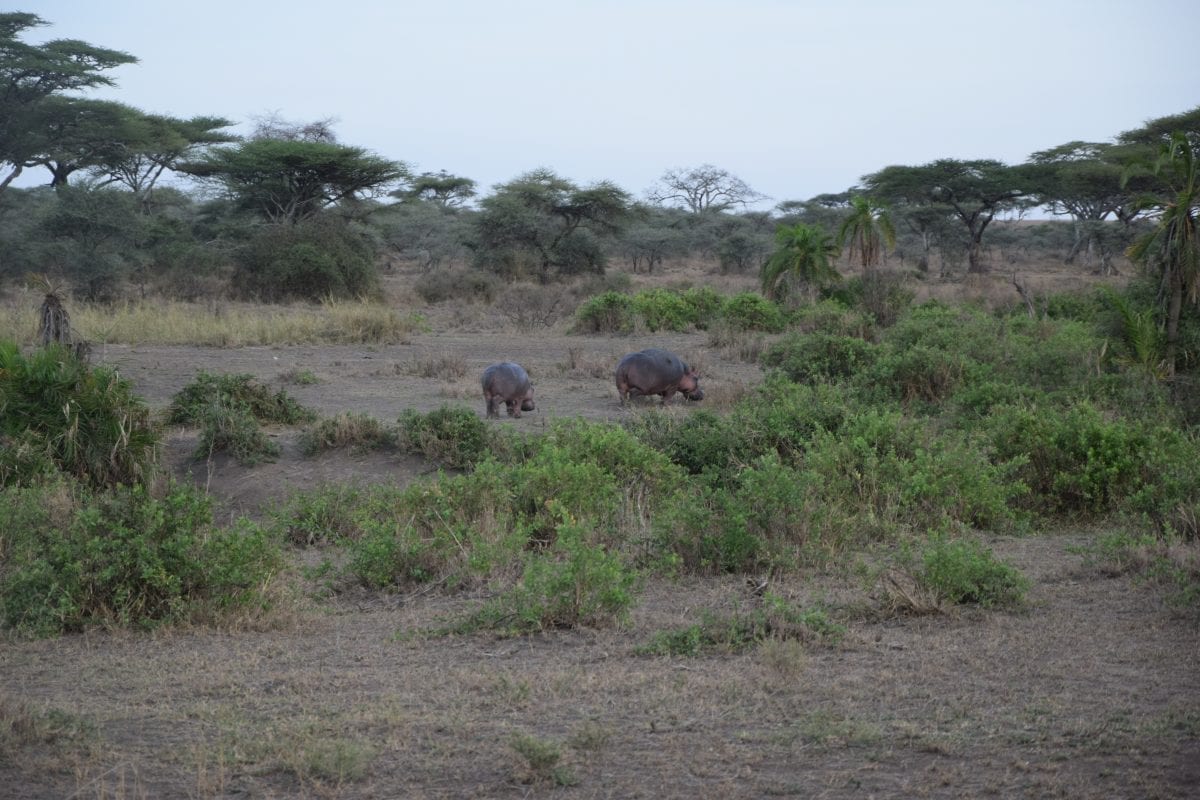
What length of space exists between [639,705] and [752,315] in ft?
51.1

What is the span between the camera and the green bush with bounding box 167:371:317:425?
9844 millimetres

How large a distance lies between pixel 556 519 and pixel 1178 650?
333 cm

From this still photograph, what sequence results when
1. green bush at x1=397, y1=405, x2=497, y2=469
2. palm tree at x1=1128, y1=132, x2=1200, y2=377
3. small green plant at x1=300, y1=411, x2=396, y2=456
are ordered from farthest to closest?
palm tree at x1=1128, y1=132, x2=1200, y2=377 → small green plant at x1=300, y1=411, x2=396, y2=456 → green bush at x1=397, y1=405, x2=497, y2=469

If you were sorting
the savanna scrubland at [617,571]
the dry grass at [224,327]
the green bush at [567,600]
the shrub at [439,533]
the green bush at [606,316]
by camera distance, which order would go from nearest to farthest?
1. the savanna scrubland at [617,571]
2. the green bush at [567,600]
3. the shrub at [439,533]
4. the dry grass at [224,327]
5. the green bush at [606,316]

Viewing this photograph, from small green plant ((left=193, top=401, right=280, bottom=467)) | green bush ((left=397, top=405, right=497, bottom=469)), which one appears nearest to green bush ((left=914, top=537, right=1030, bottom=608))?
green bush ((left=397, top=405, right=497, bottom=469))

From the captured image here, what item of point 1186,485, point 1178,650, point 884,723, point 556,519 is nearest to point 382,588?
point 556,519

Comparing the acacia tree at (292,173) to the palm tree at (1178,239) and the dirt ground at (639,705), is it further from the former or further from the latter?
the dirt ground at (639,705)

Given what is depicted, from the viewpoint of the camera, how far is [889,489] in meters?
6.74

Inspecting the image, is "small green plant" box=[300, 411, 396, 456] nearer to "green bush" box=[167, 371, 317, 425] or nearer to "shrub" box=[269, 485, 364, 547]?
"green bush" box=[167, 371, 317, 425]

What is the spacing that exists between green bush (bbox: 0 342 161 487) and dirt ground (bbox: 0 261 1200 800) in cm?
308

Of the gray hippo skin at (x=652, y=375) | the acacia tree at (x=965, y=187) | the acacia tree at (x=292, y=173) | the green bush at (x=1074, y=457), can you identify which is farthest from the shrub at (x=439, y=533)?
the acacia tree at (x=965, y=187)

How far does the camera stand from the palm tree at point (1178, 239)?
1085 centimetres

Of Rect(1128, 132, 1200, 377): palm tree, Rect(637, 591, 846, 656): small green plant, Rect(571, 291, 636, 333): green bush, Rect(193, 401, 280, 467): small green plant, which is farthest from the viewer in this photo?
Rect(571, 291, 636, 333): green bush

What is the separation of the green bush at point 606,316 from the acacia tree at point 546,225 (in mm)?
12644
